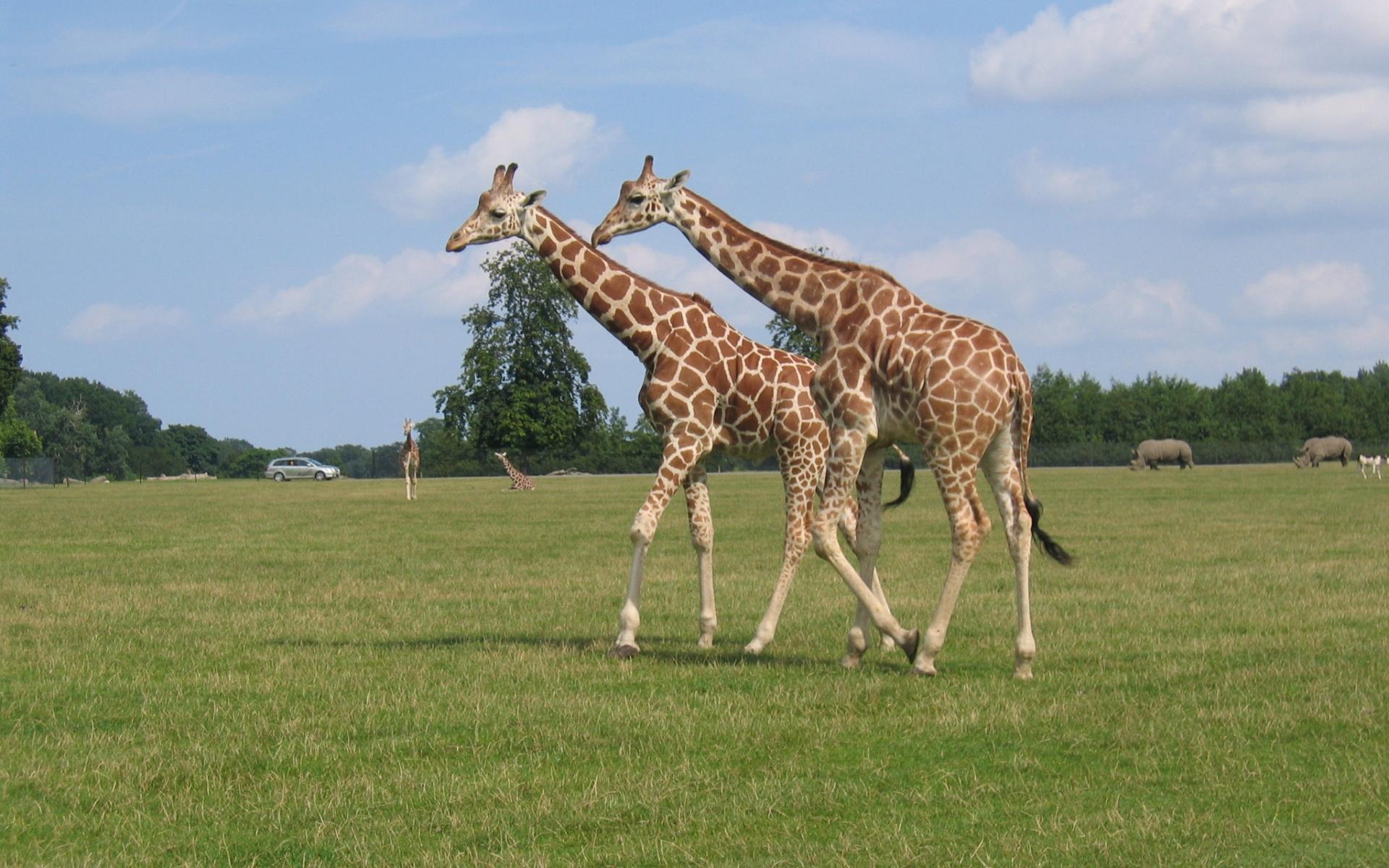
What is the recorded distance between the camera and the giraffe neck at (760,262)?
11.3 m

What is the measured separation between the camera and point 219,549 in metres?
24.3

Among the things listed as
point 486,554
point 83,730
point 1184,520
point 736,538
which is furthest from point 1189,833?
point 1184,520

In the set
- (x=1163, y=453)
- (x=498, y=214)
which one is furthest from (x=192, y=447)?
(x=498, y=214)

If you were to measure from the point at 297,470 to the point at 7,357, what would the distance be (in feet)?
80.3

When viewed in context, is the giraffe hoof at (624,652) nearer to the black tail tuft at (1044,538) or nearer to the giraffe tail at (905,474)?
the giraffe tail at (905,474)

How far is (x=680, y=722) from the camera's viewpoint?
8906 millimetres

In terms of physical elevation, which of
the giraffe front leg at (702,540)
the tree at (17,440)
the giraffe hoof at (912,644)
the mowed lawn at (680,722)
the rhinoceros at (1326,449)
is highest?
the tree at (17,440)

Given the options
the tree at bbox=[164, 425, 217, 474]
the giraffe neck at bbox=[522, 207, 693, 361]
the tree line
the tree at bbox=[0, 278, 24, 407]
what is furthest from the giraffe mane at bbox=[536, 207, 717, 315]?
the tree at bbox=[164, 425, 217, 474]

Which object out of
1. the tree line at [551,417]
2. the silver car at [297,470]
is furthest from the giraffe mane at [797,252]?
the silver car at [297,470]

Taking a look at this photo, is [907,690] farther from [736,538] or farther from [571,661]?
[736,538]

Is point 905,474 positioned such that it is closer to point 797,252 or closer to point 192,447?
point 797,252

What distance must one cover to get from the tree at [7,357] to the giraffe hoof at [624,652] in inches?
2689

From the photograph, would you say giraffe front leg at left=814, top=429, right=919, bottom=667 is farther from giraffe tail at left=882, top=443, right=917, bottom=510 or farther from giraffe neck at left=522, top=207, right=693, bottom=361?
giraffe neck at left=522, top=207, right=693, bottom=361

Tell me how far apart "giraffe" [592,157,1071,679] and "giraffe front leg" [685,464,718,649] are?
1.57 meters
